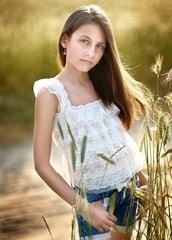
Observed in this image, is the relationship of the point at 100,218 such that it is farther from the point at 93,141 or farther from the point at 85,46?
the point at 85,46

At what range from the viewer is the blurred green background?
4711 mm

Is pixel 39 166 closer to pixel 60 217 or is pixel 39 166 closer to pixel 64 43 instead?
pixel 64 43

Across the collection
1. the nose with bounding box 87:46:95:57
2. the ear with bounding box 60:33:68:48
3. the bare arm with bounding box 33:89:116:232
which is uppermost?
the ear with bounding box 60:33:68:48

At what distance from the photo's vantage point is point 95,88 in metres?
1.45

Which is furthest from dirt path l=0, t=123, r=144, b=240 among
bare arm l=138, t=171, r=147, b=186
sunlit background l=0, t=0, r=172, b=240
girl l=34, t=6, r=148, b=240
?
girl l=34, t=6, r=148, b=240

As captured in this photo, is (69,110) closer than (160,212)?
No

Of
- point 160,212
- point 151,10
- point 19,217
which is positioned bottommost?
point 19,217

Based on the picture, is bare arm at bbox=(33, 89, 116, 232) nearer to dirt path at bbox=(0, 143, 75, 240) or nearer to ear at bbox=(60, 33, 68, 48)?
ear at bbox=(60, 33, 68, 48)

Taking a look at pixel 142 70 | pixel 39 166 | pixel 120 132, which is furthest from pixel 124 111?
pixel 142 70

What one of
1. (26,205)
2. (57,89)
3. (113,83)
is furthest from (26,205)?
(57,89)

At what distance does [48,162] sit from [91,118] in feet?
0.69

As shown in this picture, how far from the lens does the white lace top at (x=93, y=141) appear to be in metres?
1.29

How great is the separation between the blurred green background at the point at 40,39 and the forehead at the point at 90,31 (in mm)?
3246

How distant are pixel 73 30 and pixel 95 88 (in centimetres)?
22
